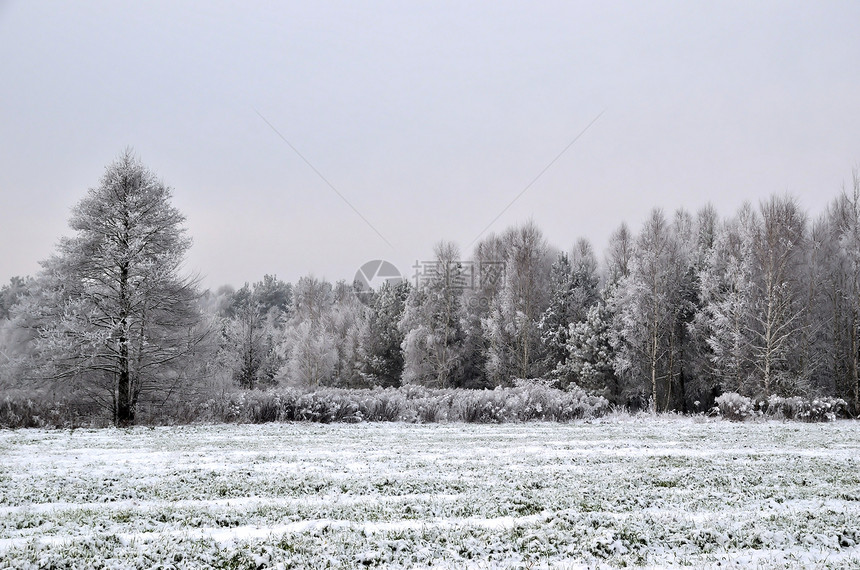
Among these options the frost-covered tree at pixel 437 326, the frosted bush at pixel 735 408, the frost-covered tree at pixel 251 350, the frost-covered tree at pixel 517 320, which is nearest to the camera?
the frosted bush at pixel 735 408

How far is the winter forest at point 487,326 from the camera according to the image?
72.0ft

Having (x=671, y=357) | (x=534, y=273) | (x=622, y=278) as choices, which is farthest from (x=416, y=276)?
(x=671, y=357)

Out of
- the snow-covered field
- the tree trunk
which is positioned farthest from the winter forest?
the snow-covered field

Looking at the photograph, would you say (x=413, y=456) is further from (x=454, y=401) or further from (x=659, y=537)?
(x=454, y=401)

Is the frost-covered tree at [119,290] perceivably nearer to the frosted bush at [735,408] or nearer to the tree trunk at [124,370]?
the tree trunk at [124,370]

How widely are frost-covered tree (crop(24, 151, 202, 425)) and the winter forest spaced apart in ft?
0.26

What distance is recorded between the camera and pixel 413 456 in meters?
11.8

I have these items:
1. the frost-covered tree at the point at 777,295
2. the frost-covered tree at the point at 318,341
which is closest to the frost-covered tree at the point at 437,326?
the frost-covered tree at the point at 318,341

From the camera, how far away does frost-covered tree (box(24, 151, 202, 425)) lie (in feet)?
70.2

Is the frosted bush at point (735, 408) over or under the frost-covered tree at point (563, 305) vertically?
under

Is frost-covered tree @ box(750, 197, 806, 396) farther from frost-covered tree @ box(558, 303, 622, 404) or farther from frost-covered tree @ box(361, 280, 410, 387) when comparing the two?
frost-covered tree @ box(361, 280, 410, 387)

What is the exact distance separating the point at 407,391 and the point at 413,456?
14923 mm

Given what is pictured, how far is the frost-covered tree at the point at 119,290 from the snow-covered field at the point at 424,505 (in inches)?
326

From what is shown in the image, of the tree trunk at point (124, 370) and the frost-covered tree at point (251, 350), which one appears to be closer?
the tree trunk at point (124, 370)
